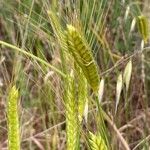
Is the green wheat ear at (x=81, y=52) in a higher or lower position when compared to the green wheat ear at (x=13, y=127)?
higher

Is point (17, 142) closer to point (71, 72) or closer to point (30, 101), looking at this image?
point (71, 72)

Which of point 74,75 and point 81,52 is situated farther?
point 74,75

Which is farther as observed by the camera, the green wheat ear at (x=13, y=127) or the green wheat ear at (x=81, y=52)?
the green wheat ear at (x=13, y=127)

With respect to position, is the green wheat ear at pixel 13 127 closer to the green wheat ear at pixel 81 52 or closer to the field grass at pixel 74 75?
the field grass at pixel 74 75

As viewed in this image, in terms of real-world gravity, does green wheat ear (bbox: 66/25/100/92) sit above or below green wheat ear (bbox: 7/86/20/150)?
above

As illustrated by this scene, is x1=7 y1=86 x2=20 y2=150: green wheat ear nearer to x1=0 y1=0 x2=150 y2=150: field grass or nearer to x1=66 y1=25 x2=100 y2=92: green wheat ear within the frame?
x1=0 y1=0 x2=150 y2=150: field grass

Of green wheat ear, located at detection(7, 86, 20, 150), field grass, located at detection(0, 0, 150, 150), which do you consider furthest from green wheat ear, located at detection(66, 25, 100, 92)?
green wheat ear, located at detection(7, 86, 20, 150)

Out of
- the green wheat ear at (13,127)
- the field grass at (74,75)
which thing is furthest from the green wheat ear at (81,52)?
the green wheat ear at (13,127)
